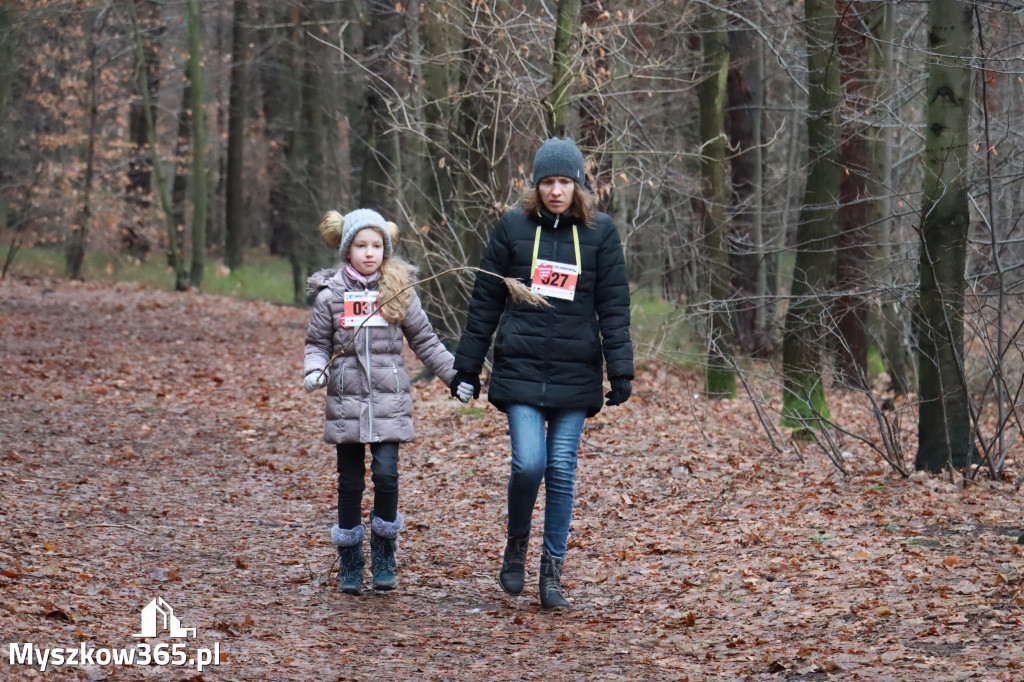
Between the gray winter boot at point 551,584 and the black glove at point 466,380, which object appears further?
the gray winter boot at point 551,584

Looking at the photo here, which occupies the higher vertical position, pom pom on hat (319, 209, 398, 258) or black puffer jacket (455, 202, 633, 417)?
pom pom on hat (319, 209, 398, 258)

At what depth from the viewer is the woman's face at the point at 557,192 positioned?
563 cm

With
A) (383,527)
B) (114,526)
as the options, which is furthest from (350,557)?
(114,526)

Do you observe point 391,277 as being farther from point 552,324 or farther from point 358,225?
point 552,324

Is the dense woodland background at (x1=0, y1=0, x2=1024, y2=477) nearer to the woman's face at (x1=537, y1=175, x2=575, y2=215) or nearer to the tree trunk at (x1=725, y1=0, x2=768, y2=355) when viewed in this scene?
the tree trunk at (x1=725, y1=0, x2=768, y2=355)

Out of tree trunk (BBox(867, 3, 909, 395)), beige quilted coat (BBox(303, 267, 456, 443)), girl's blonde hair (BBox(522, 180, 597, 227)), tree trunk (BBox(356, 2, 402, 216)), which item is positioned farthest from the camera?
tree trunk (BBox(356, 2, 402, 216))

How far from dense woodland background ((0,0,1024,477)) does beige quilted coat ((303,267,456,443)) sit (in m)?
3.51

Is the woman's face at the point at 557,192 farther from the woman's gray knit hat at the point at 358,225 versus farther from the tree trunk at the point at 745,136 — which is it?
the tree trunk at the point at 745,136

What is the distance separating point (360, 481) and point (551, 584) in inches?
45.4

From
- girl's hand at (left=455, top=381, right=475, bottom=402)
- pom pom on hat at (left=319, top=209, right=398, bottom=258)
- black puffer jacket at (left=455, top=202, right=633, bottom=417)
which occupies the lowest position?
girl's hand at (left=455, top=381, right=475, bottom=402)

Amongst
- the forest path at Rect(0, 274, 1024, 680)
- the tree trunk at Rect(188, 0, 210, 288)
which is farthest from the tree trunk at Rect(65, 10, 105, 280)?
the forest path at Rect(0, 274, 1024, 680)

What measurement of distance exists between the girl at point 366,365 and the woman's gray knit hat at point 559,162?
3.02ft

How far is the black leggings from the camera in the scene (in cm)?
592

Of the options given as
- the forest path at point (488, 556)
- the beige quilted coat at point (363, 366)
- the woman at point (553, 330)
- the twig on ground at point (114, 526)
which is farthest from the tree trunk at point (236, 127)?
the woman at point (553, 330)
